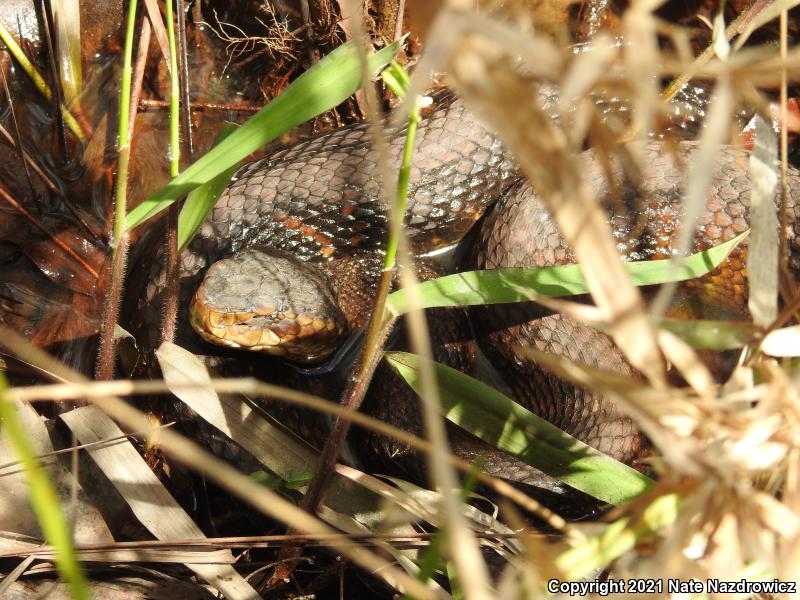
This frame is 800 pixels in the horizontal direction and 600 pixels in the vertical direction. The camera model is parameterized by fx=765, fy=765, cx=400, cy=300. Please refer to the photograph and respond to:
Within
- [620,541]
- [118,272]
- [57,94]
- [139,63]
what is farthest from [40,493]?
[57,94]

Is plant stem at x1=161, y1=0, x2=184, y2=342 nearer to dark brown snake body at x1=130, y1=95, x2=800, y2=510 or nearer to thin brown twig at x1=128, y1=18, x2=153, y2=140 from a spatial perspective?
thin brown twig at x1=128, y1=18, x2=153, y2=140

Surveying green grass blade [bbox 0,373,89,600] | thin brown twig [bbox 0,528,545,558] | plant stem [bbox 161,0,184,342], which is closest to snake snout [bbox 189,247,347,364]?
plant stem [bbox 161,0,184,342]

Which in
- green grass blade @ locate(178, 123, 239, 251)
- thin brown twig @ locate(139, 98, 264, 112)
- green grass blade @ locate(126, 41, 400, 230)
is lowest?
green grass blade @ locate(178, 123, 239, 251)

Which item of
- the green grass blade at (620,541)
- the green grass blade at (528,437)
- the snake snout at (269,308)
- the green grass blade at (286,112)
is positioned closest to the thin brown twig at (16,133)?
the snake snout at (269,308)

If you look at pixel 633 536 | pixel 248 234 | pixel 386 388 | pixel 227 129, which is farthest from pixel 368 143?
pixel 633 536

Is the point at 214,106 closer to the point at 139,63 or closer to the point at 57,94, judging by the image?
the point at 57,94

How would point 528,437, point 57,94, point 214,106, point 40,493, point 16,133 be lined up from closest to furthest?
1. point 40,493
2. point 528,437
3. point 16,133
4. point 57,94
5. point 214,106
